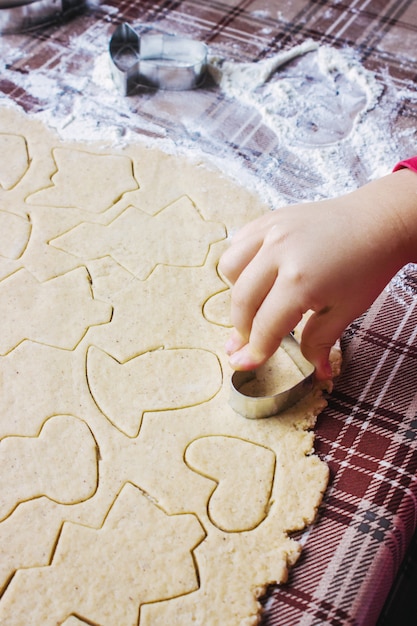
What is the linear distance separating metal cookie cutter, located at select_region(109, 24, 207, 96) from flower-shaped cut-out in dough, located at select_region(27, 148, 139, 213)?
0.73ft

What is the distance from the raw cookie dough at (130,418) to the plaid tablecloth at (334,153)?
4 cm

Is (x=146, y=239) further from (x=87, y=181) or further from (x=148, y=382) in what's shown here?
(x=148, y=382)

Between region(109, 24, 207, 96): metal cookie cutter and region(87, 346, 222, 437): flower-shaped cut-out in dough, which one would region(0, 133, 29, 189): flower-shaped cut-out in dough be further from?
region(87, 346, 222, 437): flower-shaped cut-out in dough

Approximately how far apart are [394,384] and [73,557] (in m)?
0.54

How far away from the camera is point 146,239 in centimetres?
123

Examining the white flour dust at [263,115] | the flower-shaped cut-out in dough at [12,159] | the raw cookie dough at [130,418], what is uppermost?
the white flour dust at [263,115]

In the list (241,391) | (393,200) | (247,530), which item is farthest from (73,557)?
(393,200)

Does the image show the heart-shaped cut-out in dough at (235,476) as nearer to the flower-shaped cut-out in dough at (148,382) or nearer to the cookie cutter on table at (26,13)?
the flower-shaped cut-out in dough at (148,382)

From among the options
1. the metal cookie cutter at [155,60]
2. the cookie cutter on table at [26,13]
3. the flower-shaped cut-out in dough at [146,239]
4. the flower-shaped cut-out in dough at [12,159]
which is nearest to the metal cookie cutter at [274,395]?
the flower-shaped cut-out in dough at [146,239]

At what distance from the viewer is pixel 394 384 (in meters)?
1.09

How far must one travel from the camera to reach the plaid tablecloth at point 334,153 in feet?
2.97

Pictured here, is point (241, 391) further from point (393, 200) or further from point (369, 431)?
point (393, 200)

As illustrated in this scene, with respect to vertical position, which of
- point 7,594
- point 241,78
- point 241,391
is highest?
point 241,78

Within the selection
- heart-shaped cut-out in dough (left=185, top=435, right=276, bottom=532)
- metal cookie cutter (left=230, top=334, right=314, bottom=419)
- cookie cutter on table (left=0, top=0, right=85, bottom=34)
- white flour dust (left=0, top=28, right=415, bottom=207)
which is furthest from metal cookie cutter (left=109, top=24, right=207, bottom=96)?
heart-shaped cut-out in dough (left=185, top=435, right=276, bottom=532)
